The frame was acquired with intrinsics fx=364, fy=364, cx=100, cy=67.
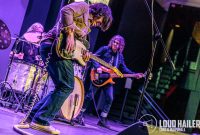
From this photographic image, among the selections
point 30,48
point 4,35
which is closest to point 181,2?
point 30,48

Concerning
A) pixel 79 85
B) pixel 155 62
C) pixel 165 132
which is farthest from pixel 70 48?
pixel 155 62

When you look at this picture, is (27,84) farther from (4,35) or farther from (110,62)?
(110,62)

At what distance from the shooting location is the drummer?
639cm

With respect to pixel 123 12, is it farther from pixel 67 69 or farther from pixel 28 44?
pixel 67 69

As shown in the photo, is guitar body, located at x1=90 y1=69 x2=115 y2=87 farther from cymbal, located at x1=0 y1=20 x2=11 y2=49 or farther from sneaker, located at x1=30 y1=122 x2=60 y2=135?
sneaker, located at x1=30 y1=122 x2=60 y2=135

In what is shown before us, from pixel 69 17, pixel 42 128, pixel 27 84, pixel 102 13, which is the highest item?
pixel 102 13

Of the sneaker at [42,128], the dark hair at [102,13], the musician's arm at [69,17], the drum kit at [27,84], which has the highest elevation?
the dark hair at [102,13]

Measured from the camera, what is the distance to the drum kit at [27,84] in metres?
6.14

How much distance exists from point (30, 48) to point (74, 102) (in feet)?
4.33

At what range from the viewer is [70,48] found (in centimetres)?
384

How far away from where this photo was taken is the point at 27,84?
648 centimetres

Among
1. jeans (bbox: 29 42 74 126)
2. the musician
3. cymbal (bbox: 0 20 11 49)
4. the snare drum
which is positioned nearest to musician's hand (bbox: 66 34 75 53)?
the musician

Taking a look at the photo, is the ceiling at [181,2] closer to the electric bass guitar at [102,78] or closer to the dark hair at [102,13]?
the electric bass guitar at [102,78]

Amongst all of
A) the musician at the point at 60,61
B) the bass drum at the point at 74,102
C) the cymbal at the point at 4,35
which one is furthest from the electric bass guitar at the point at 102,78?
the musician at the point at 60,61
